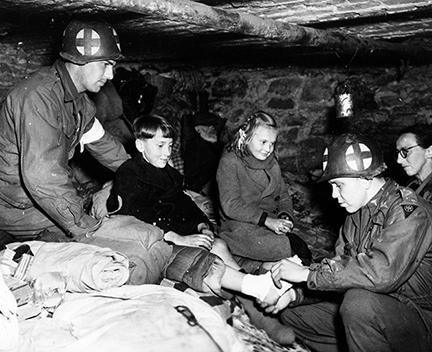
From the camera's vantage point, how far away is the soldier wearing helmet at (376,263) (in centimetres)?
290

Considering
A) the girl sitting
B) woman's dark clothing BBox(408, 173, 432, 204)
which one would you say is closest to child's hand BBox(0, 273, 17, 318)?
the girl sitting

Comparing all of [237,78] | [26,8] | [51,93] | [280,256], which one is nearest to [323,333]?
[280,256]

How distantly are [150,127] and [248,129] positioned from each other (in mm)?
920

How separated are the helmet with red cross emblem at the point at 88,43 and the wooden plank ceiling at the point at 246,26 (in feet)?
0.56

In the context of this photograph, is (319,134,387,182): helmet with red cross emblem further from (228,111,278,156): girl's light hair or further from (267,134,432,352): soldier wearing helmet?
(228,111,278,156): girl's light hair

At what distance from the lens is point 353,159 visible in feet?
10.1

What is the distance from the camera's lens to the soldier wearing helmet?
2900mm

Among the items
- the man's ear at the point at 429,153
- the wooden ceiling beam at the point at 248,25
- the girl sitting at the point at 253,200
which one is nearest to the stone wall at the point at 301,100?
the wooden ceiling beam at the point at 248,25

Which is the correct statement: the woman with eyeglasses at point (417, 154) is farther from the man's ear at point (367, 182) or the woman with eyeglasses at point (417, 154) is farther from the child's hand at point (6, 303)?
the child's hand at point (6, 303)

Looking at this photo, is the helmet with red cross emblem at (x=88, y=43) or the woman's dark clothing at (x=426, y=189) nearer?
the helmet with red cross emblem at (x=88, y=43)

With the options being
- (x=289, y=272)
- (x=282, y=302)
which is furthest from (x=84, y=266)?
(x=282, y=302)

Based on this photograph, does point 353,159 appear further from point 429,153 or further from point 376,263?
point 429,153

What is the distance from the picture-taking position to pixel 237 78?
7.68 meters

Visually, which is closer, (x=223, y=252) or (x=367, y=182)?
(x=367, y=182)
